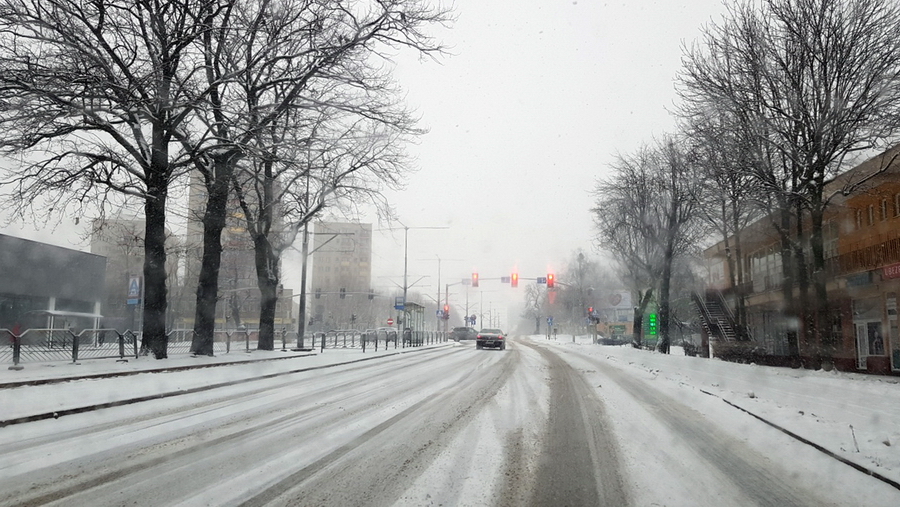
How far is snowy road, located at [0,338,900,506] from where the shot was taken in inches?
186

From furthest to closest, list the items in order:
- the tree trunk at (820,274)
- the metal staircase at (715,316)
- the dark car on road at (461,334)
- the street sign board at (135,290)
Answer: the dark car on road at (461,334) < the metal staircase at (715,316) < the street sign board at (135,290) < the tree trunk at (820,274)

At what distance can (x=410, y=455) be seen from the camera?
602 centimetres

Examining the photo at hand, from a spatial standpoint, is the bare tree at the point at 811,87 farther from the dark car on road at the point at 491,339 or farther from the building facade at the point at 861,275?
the dark car on road at the point at 491,339

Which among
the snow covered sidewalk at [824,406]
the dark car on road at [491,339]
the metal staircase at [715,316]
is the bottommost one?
the snow covered sidewalk at [824,406]

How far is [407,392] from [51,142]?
12428 mm

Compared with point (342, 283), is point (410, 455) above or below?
below

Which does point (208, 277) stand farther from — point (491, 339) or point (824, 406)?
point (491, 339)

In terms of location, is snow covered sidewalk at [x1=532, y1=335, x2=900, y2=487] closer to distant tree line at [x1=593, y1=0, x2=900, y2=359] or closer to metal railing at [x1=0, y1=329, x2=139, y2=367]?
distant tree line at [x1=593, y1=0, x2=900, y2=359]

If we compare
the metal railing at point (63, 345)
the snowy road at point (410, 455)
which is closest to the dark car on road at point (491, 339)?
the metal railing at point (63, 345)

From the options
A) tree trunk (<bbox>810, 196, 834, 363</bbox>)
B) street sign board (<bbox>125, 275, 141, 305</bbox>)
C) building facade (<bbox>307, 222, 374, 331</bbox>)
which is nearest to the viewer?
tree trunk (<bbox>810, 196, 834, 363</bbox>)

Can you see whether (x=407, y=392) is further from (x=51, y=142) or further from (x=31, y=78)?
(x=51, y=142)

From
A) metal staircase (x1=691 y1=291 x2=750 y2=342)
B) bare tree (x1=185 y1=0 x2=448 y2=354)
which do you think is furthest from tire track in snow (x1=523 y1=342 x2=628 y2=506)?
metal staircase (x1=691 y1=291 x2=750 y2=342)

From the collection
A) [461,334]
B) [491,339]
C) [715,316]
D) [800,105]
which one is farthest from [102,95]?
[461,334]

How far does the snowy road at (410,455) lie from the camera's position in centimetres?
473
